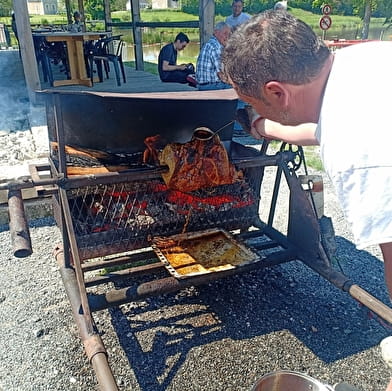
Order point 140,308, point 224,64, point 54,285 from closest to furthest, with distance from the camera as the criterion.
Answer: point 224,64
point 140,308
point 54,285

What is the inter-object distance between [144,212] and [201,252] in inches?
19.4

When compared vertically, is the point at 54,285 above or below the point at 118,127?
below

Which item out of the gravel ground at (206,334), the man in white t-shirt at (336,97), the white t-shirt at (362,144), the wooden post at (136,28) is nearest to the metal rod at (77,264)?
the gravel ground at (206,334)

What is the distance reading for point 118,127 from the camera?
3.24 meters

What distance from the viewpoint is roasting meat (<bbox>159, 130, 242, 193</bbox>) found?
262 centimetres

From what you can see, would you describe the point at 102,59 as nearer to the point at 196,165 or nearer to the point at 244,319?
the point at 196,165

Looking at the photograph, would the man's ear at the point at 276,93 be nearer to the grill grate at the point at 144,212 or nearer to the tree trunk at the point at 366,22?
the grill grate at the point at 144,212

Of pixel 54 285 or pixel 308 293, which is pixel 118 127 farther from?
pixel 308 293

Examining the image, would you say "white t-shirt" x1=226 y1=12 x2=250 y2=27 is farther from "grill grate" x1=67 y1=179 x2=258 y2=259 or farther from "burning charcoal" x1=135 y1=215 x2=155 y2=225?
"burning charcoal" x1=135 y1=215 x2=155 y2=225

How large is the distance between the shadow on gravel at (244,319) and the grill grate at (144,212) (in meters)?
0.51

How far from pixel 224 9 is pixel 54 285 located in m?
51.3

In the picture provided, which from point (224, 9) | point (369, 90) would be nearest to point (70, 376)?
point (369, 90)

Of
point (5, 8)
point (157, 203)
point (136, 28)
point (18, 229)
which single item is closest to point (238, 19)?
point (136, 28)

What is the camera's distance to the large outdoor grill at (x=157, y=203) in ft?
8.30
